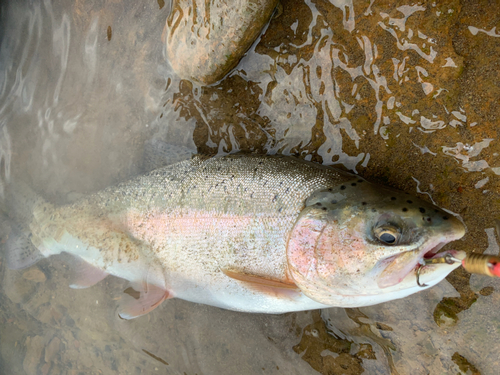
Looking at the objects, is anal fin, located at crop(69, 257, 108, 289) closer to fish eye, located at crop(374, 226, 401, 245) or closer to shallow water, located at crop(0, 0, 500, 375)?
shallow water, located at crop(0, 0, 500, 375)

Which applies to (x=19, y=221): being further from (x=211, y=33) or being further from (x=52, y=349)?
(x=211, y=33)

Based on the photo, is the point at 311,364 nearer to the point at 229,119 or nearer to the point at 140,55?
the point at 229,119

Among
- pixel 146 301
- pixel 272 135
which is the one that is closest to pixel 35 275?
pixel 146 301

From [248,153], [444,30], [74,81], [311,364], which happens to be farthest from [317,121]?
[74,81]

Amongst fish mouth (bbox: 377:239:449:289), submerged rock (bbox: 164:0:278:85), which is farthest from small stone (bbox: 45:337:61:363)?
fish mouth (bbox: 377:239:449:289)

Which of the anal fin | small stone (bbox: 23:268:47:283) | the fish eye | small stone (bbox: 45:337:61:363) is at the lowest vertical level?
small stone (bbox: 45:337:61:363)

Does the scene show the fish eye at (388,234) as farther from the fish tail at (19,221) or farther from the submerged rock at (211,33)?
the fish tail at (19,221)
